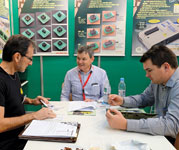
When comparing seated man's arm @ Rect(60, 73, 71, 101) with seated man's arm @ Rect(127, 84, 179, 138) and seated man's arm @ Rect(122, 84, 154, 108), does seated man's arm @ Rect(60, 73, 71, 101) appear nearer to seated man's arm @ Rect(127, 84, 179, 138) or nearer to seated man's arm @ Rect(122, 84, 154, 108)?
seated man's arm @ Rect(122, 84, 154, 108)

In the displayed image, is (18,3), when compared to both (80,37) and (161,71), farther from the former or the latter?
(161,71)

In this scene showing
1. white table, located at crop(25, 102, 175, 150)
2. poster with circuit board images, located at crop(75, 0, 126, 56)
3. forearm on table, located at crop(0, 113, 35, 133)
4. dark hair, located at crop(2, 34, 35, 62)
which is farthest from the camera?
poster with circuit board images, located at crop(75, 0, 126, 56)

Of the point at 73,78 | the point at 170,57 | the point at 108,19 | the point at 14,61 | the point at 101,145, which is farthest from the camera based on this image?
the point at 108,19

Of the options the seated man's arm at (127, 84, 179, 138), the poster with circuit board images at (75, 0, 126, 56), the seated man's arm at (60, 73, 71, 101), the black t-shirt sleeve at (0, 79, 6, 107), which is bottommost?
the seated man's arm at (60, 73, 71, 101)

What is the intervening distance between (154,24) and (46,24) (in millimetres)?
2018

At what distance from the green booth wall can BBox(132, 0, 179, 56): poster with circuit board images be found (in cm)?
12

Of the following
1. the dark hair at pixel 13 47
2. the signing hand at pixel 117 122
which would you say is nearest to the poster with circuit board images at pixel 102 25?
the dark hair at pixel 13 47

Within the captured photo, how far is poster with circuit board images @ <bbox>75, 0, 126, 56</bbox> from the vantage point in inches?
115

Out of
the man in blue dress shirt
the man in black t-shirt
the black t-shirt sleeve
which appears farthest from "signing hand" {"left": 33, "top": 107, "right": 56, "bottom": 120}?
the man in blue dress shirt

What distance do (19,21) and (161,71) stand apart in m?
2.83

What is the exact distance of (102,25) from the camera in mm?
3004

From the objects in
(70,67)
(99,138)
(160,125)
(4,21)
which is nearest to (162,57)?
(160,125)

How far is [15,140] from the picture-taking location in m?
1.33

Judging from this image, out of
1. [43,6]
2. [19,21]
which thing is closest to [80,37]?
[43,6]
